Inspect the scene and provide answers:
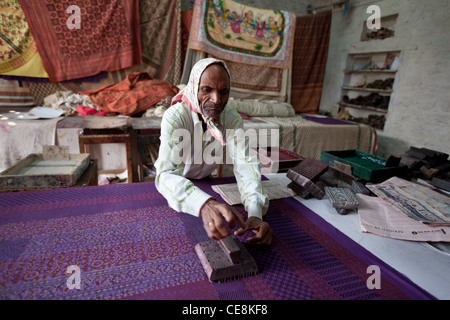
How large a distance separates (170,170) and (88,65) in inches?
142

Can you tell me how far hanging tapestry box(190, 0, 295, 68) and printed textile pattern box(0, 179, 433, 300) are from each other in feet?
12.4

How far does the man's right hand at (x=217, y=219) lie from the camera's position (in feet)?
2.98

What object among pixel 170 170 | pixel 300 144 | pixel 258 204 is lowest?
pixel 300 144

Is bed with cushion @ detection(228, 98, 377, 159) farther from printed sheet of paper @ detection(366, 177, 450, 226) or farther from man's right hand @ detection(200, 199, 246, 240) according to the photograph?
man's right hand @ detection(200, 199, 246, 240)

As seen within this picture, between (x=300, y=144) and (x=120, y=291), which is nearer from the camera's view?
(x=120, y=291)

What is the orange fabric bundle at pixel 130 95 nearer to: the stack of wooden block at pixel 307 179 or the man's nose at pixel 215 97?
the man's nose at pixel 215 97

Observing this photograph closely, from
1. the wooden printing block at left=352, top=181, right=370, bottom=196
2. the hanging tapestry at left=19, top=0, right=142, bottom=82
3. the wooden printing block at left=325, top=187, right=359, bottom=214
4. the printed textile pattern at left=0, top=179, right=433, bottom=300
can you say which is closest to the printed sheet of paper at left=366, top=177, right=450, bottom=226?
the wooden printing block at left=352, top=181, right=370, bottom=196

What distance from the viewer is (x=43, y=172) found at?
1.72 meters

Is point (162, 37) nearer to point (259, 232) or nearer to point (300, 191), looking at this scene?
point (300, 191)

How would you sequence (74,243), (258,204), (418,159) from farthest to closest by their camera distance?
(418,159)
(258,204)
(74,243)
